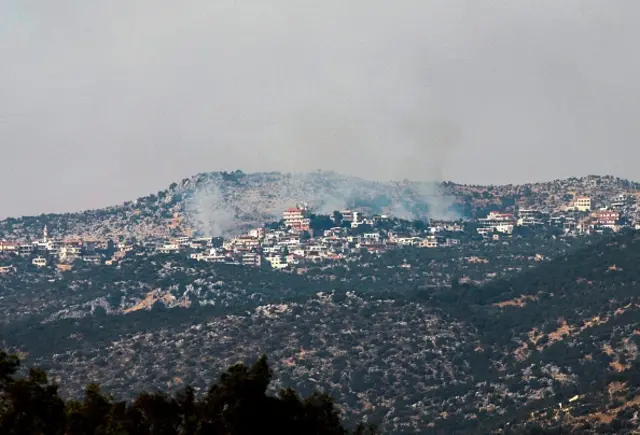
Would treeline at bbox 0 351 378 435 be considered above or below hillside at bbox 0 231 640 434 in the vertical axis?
below

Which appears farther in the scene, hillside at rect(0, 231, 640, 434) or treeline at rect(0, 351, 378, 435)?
hillside at rect(0, 231, 640, 434)

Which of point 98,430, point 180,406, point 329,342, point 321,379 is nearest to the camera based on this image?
point 98,430

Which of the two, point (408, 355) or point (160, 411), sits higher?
point (408, 355)

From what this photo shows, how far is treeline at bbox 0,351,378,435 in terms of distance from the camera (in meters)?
55.8

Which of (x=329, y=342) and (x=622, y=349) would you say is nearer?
(x=622, y=349)

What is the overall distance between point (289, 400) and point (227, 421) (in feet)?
13.5

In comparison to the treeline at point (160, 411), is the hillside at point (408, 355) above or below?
above

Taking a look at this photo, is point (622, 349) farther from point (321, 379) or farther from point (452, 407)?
point (321, 379)

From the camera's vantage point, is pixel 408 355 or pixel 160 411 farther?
pixel 408 355

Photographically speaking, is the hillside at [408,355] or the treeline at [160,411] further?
the hillside at [408,355]

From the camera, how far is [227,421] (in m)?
58.6

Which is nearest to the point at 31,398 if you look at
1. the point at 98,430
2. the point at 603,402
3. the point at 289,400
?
the point at 98,430

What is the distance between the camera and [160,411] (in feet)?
196

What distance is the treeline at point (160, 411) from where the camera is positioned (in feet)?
183
